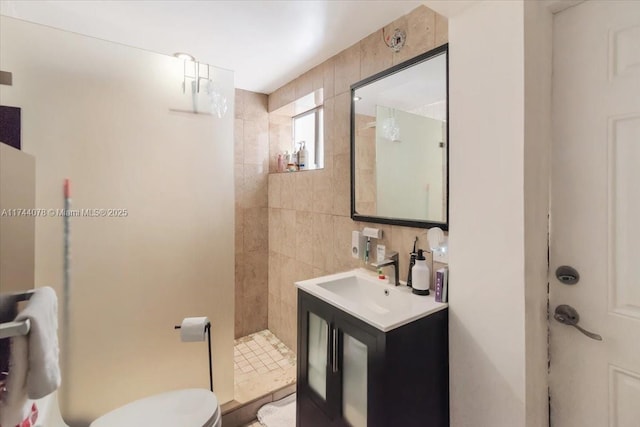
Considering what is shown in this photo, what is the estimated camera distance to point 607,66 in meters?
0.88

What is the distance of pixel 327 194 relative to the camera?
6.51ft

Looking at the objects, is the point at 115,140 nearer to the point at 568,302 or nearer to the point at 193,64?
the point at 193,64

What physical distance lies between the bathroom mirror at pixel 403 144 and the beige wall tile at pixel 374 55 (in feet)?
0.21

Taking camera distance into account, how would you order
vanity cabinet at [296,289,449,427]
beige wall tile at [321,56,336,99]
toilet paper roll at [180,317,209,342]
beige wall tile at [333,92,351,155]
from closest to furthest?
vanity cabinet at [296,289,449,427] < toilet paper roll at [180,317,209,342] < beige wall tile at [333,92,351,155] < beige wall tile at [321,56,336,99]

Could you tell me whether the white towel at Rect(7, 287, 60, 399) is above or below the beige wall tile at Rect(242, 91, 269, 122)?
below

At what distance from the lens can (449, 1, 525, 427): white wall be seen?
0.94 metres


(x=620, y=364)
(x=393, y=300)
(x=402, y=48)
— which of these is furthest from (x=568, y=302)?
(x=402, y=48)

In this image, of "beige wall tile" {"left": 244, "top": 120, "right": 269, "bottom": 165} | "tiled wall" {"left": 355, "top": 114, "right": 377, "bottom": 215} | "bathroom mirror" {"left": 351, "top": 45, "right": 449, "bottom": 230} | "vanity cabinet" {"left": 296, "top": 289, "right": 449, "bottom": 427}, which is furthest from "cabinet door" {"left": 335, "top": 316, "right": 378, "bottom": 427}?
"beige wall tile" {"left": 244, "top": 120, "right": 269, "bottom": 165}

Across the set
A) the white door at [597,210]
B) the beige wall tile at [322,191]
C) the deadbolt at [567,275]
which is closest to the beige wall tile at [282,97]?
the beige wall tile at [322,191]

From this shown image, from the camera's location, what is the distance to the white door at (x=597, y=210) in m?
0.85

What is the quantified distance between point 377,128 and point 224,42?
1.10m

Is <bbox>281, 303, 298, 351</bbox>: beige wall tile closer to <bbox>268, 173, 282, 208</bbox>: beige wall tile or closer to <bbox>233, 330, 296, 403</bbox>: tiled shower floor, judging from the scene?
<bbox>233, 330, 296, 403</bbox>: tiled shower floor

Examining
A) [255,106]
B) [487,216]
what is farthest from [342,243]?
[255,106]

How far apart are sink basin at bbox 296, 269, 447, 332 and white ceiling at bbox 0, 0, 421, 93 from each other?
1397 millimetres
